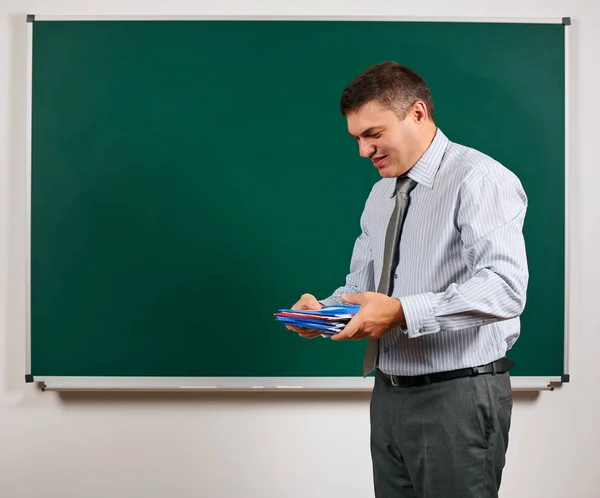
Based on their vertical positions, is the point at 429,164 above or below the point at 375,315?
above

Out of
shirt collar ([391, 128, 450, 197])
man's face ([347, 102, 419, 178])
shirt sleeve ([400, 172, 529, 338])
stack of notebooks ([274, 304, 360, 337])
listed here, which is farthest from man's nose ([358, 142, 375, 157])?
stack of notebooks ([274, 304, 360, 337])

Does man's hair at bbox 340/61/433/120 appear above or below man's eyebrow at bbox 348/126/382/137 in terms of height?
above

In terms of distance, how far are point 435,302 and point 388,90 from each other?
0.54 metres

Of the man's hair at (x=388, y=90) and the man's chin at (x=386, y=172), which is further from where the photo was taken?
the man's chin at (x=386, y=172)

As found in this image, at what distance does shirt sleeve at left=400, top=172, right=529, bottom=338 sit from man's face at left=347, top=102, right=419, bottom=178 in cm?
22

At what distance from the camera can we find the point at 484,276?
126cm

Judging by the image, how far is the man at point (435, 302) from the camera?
1.27 meters

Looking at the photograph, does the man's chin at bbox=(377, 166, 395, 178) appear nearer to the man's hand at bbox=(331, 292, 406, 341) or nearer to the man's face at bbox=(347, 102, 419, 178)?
the man's face at bbox=(347, 102, 419, 178)

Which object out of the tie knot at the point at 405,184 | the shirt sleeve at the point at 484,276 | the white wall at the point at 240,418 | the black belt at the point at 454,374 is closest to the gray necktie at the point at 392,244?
the tie knot at the point at 405,184

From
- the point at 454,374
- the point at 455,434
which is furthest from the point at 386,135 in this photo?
the point at 455,434

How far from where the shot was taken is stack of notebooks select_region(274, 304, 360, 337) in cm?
135

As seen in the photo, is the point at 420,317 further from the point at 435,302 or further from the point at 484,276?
the point at 484,276

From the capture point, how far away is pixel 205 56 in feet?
8.18

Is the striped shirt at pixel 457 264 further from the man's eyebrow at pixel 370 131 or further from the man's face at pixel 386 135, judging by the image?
the man's eyebrow at pixel 370 131
